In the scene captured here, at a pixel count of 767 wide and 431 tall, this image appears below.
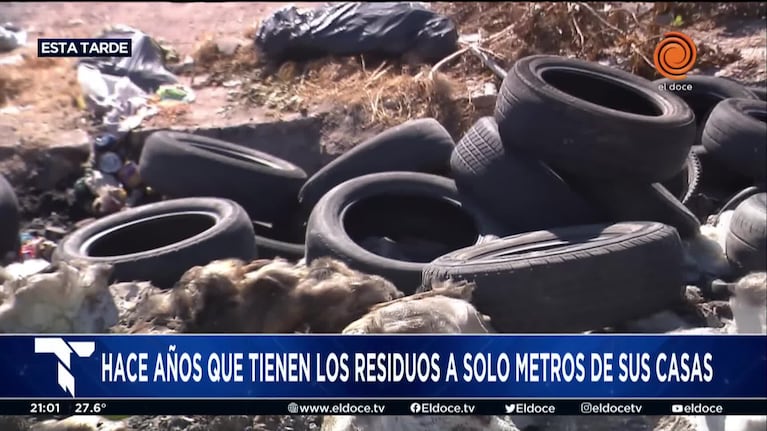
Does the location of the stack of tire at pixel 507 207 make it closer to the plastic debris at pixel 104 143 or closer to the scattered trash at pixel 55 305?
the scattered trash at pixel 55 305

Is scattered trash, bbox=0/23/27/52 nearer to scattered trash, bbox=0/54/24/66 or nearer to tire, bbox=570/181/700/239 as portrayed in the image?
scattered trash, bbox=0/54/24/66

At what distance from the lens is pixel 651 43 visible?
4359mm

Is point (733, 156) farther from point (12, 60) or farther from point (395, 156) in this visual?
point (12, 60)

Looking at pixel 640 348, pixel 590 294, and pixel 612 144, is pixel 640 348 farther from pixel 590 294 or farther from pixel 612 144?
pixel 612 144

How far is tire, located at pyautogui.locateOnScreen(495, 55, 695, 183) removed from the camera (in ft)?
13.2

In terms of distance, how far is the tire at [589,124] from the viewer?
4035mm

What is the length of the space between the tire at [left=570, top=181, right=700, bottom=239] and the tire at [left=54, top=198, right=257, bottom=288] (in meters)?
1.51

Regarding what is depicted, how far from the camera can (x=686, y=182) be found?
15.4ft

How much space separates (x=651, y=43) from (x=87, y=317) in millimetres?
2564

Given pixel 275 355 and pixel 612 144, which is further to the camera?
pixel 612 144

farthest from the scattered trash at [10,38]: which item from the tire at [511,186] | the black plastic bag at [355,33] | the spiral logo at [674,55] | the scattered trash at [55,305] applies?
the spiral logo at [674,55]

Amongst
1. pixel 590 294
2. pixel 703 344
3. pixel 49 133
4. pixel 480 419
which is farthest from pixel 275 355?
pixel 49 133

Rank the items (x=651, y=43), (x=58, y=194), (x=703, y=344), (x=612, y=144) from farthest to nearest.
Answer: (x=58, y=194), (x=651, y=43), (x=612, y=144), (x=703, y=344)

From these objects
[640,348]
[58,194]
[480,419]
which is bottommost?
[58,194]
